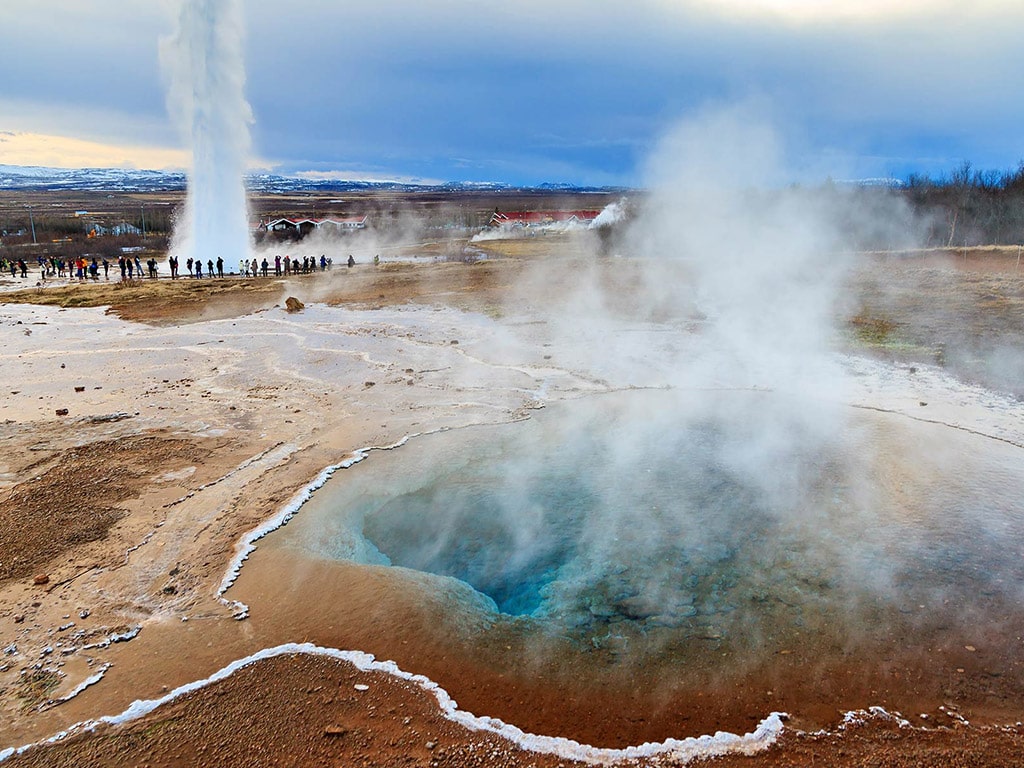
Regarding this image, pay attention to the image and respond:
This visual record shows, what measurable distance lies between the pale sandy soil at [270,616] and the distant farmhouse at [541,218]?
148ft

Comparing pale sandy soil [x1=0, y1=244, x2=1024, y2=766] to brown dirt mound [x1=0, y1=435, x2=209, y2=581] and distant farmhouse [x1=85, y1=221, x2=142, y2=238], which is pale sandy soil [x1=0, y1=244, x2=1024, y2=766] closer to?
brown dirt mound [x1=0, y1=435, x2=209, y2=581]

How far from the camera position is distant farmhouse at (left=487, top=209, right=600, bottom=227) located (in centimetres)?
5531

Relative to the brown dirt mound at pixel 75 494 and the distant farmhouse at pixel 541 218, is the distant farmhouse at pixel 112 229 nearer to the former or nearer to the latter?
the distant farmhouse at pixel 541 218

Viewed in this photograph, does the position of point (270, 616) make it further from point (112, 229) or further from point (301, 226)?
point (112, 229)

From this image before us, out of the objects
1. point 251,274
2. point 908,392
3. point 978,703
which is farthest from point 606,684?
point 251,274

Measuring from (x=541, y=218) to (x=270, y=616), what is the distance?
55.1 meters

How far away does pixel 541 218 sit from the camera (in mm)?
57094

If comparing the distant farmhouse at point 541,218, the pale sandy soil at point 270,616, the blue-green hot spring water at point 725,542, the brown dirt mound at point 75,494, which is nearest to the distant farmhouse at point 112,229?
the distant farmhouse at point 541,218

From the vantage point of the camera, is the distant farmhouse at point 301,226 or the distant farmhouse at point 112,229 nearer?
the distant farmhouse at point 301,226

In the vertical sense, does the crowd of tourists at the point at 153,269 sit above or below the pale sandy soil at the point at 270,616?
above

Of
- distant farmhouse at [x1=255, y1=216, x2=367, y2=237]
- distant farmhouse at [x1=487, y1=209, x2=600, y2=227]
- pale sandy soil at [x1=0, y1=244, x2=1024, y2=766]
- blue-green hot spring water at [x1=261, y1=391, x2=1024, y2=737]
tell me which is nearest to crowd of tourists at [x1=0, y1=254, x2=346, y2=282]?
distant farmhouse at [x1=255, y1=216, x2=367, y2=237]

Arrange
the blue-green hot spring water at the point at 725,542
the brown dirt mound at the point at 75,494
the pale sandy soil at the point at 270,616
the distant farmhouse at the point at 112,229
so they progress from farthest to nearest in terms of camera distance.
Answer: the distant farmhouse at the point at 112,229 → the brown dirt mound at the point at 75,494 → the blue-green hot spring water at the point at 725,542 → the pale sandy soil at the point at 270,616

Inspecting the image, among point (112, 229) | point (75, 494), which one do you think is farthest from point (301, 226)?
point (75, 494)

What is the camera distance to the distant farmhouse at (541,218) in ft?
181
